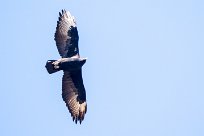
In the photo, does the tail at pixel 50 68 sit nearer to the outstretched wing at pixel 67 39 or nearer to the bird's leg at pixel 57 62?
the bird's leg at pixel 57 62

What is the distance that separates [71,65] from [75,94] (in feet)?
5.01

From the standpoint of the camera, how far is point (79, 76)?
19.4m

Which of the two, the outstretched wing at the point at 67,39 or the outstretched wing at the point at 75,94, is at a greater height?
the outstretched wing at the point at 67,39

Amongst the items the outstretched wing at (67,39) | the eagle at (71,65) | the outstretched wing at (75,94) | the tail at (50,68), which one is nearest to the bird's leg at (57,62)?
the eagle at (71,65)

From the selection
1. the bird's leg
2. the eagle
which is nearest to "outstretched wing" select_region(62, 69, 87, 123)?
the eagle

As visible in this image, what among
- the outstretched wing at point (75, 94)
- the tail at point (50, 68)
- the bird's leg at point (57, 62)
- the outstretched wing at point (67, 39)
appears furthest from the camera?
the outstretched wing at point (75, 94)

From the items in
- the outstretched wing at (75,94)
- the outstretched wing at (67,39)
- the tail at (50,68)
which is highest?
the outstretched wing at (67,39)

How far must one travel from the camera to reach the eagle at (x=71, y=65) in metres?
18.6

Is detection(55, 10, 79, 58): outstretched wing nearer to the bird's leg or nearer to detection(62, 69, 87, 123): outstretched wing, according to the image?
the bird's leg

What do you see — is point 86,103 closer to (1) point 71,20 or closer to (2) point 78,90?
(2) point 78,90

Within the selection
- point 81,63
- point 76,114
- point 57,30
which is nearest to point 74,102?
point 76,114

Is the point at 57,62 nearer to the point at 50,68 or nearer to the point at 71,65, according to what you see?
the point at 50,68

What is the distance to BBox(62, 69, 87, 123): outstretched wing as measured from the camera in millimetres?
19172

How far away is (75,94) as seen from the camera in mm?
19578
